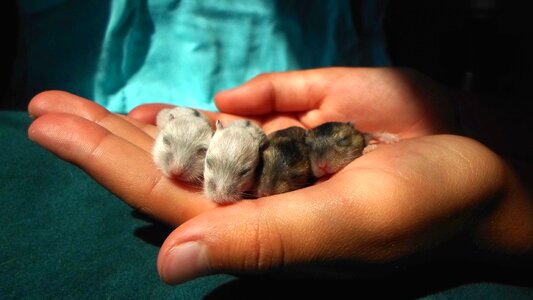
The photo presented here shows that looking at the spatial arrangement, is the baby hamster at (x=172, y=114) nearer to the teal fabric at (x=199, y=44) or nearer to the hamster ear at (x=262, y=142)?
the hamster ear at (x=262, y=142)

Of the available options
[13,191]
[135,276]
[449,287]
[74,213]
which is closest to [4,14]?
[13,191]

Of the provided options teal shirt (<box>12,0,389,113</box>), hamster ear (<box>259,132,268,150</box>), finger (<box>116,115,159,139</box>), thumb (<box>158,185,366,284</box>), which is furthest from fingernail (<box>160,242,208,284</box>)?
teal shirt (<box>12,0,389,113</box>)

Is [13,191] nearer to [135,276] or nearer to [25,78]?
[135,276]

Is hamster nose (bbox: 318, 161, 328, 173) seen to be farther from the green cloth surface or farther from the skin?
the green cloth surface

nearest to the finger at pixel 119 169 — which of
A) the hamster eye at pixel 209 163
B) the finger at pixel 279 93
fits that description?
the hamster eye at pixel 209 163

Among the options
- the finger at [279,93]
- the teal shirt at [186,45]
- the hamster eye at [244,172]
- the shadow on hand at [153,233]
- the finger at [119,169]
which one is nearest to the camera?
the finger at [119,169]

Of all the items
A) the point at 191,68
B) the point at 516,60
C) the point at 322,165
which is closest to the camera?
the point at 322,165

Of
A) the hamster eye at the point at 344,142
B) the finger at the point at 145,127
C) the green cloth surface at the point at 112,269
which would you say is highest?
the hamster eye at the point at 344,142
